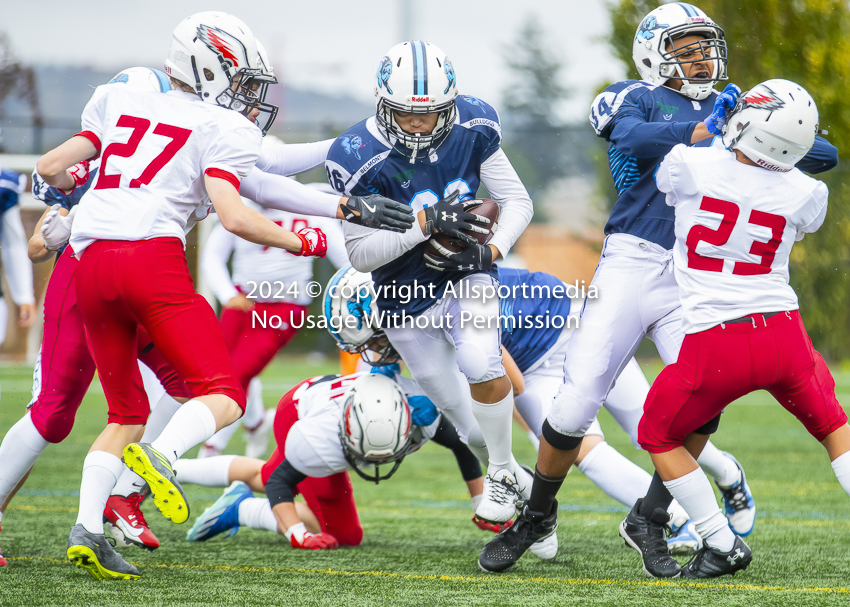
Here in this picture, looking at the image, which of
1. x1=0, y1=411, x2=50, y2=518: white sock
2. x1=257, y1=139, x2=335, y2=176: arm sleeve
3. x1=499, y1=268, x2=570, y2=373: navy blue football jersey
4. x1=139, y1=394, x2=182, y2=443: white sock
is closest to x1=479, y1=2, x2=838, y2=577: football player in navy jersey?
x1=499, y1=268, x2=570, y2=373: navy blue football jersey

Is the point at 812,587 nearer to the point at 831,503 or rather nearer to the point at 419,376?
the point at 419,376

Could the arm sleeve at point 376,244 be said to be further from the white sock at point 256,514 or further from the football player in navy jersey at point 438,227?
the white sock at point 256,514

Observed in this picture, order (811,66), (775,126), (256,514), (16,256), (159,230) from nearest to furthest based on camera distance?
1. (775,126)
2. (159,230)
3. (256,514)
4. (16,256)
5. (811,66)

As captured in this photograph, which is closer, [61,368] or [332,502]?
[61,368]

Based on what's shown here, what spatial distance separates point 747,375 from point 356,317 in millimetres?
1593

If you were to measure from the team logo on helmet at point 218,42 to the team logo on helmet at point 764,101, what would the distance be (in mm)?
1659

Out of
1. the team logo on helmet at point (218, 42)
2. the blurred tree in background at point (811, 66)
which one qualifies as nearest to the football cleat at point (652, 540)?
the team logo on helmet at point (218, 42)

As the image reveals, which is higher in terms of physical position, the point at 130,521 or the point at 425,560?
the point at 130,521

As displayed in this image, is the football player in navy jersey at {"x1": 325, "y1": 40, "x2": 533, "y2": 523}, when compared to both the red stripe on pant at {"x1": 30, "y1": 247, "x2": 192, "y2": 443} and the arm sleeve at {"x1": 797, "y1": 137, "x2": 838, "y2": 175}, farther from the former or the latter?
the arm sleeve at {"x1": 797, "y1": 137, "x2": 838, "y2": 175}

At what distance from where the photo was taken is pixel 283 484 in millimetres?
3762

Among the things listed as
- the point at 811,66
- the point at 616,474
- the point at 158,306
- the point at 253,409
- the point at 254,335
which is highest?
the point at 158,306

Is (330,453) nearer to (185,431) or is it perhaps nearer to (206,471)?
(206,471)

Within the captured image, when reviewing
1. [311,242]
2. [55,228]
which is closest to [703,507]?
[311,242]

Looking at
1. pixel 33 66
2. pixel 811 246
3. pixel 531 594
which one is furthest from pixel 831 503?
pixel 33 66
